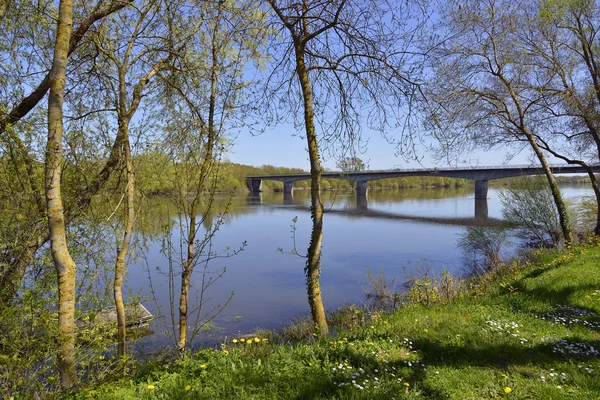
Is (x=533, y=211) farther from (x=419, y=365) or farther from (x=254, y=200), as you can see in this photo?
(x=254, y=200)

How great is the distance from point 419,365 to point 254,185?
7577cm

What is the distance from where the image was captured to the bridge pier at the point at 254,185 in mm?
77287

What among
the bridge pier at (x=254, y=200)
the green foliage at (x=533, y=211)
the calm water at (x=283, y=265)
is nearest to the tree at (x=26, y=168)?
the calm water at (x=283, y=265)

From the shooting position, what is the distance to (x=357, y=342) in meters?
4.75

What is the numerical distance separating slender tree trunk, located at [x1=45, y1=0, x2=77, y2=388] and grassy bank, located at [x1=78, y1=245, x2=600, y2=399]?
612mm

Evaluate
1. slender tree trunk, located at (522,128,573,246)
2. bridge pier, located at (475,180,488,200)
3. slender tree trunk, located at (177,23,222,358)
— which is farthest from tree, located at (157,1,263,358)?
bridge pier, located at (475,180,488,200)

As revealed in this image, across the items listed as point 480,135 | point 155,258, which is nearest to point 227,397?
point 155,258

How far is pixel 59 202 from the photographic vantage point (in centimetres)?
332

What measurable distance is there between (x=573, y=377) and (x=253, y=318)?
793 centimetres

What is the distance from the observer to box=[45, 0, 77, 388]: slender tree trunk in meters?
3.25

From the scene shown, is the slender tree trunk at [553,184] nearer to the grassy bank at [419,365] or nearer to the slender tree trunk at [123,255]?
the grassy bank at [419,365]

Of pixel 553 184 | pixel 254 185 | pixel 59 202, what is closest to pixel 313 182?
pixel 59 202

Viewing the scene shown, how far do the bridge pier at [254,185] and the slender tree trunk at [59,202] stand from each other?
73.3m

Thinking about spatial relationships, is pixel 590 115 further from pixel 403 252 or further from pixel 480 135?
pixel 403 252
